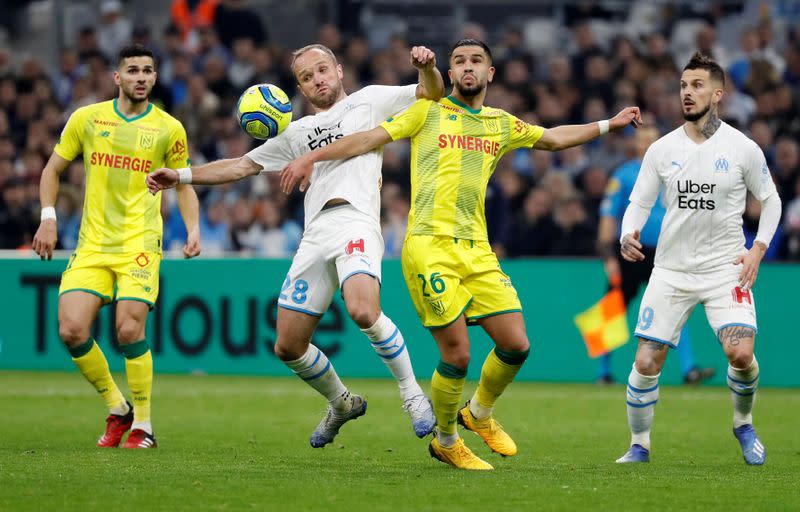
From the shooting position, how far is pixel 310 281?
8.90 metres

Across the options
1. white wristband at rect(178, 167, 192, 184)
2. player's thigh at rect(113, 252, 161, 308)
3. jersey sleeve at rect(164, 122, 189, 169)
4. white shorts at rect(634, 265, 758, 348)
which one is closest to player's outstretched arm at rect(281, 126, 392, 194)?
white wristband at rect(178, 167, 192, 184)

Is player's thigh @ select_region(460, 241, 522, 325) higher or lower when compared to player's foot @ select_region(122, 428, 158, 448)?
higher

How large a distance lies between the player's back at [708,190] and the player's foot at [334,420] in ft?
7.57

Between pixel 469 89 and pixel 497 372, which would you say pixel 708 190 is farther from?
pixel 497 372

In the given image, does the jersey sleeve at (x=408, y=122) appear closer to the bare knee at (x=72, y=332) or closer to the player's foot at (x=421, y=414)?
the player's foot at (x=421, y=414)

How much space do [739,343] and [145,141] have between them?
14.4 feet

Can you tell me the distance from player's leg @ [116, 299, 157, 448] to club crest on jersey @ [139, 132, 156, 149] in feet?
3.73

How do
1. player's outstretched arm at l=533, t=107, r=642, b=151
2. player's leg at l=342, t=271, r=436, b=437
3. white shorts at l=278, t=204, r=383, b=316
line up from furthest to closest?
player's outstretched arm at l=533, t=107, r=642, b=151, white shorts at l=278, t=204, r=383, b=316, player's leg at l=342, t=271, r=436, b=437

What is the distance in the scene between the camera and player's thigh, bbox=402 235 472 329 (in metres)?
8.41

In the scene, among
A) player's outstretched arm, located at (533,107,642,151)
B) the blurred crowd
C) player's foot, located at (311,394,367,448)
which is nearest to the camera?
player's outstretched arm, located at (533,107,642,151)

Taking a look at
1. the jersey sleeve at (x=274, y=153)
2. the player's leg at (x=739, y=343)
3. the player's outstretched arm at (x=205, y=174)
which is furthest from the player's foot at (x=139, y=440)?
the player's leg at (x=739, y=343)

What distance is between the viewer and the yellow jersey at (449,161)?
862cm

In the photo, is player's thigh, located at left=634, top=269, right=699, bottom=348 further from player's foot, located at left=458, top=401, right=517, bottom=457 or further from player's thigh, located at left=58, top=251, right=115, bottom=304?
player's thigh, located at left=58, top=251, right=115, bottom=304

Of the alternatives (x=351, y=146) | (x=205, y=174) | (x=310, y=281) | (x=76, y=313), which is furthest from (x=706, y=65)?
(x=76, y=313)
